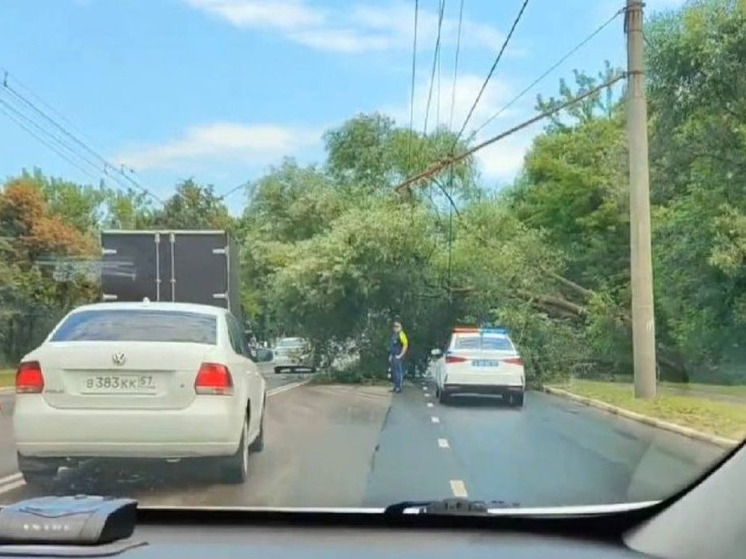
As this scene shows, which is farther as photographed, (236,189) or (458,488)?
(236,189)

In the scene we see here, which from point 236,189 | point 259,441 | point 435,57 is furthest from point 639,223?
point 259,441

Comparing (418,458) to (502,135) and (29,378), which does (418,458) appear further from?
(29,378)

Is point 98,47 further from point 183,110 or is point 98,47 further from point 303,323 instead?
point 303,323

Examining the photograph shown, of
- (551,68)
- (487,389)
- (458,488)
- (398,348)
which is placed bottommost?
(458,488)

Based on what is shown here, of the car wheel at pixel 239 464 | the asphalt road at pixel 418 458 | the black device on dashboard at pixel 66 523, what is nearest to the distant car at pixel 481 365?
the asphalt road at pixel 418 458

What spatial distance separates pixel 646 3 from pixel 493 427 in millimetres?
2386

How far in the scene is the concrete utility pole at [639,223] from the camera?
4348 mm

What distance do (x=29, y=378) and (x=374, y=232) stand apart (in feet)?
5.83

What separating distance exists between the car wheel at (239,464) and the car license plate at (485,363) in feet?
3.71

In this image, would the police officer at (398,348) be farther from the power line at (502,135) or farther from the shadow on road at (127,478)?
the shadow on road at (127,478)

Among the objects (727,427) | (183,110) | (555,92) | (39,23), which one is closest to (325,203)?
(183,110)

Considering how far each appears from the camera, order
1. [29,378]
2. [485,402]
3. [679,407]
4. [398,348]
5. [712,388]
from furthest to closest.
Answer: [485,402] < [398,348] < [29,378] < [679,407] < [712,388]

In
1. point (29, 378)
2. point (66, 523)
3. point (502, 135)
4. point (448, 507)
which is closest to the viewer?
point (66, 523)

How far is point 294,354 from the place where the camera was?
553 cm
